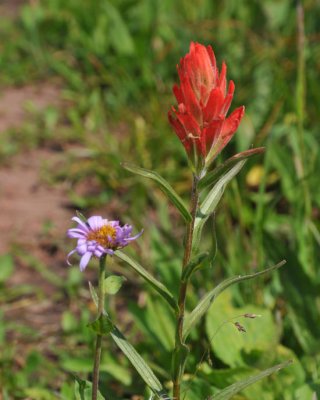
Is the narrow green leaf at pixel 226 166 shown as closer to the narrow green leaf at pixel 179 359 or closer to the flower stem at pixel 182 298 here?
the flower stem at pixel 182 298

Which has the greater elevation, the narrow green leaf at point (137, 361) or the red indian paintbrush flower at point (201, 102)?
the red indian paintbrush flower at point (201, 102)

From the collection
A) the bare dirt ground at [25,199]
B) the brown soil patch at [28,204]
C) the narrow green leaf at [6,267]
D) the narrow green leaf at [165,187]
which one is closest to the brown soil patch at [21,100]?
the bare dirt ground at [25,199]

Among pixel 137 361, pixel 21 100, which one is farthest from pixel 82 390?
pixel 21 100

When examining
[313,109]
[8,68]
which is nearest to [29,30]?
[8,68]

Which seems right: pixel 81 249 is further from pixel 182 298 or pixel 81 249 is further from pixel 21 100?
pixel 21 100

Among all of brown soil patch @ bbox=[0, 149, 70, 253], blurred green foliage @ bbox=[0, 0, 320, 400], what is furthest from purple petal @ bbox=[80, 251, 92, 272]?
brown soil patch @ bbox=[0, 149, 70, 253]

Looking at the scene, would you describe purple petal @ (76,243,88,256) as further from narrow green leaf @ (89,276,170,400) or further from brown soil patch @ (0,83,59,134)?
brown soil patch @ (0,83,59,134)

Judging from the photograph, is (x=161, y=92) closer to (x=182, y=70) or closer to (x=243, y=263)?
(x=243, y=263)

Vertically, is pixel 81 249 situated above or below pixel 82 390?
above
